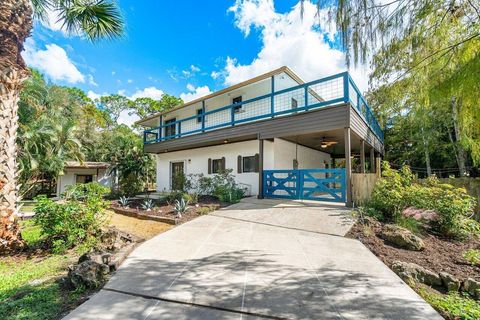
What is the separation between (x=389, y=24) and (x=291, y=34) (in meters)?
1.36

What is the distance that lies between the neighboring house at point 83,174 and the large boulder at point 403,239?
20606mm

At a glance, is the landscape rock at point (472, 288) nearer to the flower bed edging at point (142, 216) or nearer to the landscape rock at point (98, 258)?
the landscape rock at point (98, 258)

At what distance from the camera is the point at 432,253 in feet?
→ 14.9

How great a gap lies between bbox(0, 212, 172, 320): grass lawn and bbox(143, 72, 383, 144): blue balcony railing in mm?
7876

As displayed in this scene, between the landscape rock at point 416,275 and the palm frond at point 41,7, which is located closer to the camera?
the landscape rock at point 416,275

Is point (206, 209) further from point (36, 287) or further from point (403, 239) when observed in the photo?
point (403, 239)

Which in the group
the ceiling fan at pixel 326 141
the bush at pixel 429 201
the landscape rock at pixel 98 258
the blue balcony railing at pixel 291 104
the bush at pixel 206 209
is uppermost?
the blue balcony railing at pixel 291 104

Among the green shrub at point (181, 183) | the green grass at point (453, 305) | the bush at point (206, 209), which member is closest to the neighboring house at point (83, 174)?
the green shrub at point (181, 183)

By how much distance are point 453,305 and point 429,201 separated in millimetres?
4508

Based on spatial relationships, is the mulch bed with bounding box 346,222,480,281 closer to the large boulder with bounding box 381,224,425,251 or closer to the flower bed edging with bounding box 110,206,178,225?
the large boulder with bounding box 381,224,425,251

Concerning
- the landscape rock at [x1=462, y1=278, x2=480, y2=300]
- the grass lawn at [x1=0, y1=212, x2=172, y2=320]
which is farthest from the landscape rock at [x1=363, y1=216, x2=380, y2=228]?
the grass lawn at [x1=0, y1=212, x2=172, y2=320]

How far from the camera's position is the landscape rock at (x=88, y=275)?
2963 millimetres

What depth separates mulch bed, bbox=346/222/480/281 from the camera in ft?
12.7

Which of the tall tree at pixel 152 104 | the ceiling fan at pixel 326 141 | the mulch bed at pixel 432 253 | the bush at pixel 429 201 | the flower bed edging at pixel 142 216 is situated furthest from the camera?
the tall tree at pixel 152 104
